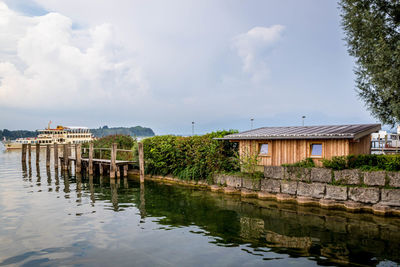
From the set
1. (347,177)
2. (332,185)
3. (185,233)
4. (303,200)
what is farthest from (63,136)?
(347,177)

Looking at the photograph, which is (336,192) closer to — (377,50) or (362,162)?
(362,162)

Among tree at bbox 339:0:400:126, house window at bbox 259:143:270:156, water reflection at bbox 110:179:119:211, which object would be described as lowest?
water reflection at bbox 110:179:119:211

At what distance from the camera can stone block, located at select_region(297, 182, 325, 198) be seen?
1533 centimetres

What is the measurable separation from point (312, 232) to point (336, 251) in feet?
6.23

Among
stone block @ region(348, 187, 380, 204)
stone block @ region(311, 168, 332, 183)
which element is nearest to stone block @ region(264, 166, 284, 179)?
stone block @ region(311, 168, 332, 183)

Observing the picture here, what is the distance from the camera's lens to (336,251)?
30.3 ft

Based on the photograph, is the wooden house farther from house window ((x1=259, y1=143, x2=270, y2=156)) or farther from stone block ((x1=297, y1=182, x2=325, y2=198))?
stone block ((x1=297, y1=182, x2=325, y2=198))

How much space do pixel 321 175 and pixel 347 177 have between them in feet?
4.14

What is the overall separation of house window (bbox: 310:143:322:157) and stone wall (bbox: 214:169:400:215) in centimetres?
129

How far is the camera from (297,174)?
645 inches

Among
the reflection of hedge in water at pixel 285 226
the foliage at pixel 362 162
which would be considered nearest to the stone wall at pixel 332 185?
the foliage at pixel 362 162

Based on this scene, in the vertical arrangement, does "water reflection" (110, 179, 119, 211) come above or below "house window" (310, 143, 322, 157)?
below

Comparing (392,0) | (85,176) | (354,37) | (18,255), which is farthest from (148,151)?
(392,0)

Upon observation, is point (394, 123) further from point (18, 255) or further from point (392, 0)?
point (18, 255)
